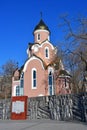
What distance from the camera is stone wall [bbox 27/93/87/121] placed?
2025cm

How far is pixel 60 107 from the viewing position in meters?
22.0

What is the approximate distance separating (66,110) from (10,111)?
22.5 ft

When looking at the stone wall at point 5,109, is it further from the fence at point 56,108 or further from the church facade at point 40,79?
the church facade at point 40,79

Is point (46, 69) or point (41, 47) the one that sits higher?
point (41, 47)

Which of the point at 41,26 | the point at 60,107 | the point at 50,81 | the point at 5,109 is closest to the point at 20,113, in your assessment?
the point at 5,109

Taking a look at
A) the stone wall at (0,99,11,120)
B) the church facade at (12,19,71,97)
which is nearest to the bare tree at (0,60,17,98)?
the church facade at (12,19,71,97)

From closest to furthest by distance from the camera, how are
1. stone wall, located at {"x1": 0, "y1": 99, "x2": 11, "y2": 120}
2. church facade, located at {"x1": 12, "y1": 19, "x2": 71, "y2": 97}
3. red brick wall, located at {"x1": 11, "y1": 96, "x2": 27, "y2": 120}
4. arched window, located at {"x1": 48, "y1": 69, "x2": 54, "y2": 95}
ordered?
red brick wall, located at {"x1": 11, "y1": 96, "x2": 27, "y2": 120} → stone wall, located at {"x1": 0, "y1": 99, "x2": 11, "y2": 120} → arched window, located at {"x1": 48, "y1": 69, "x2": 54, "y2": 95} → church facade, located at {"x1": 12, "y1": 19, "x2": 71, "y2": 97}

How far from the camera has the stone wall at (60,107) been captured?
20.2m

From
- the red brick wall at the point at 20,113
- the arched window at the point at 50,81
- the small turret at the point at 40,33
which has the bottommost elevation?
the red brick wall at the point at 20,113

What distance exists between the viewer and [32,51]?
154 feet

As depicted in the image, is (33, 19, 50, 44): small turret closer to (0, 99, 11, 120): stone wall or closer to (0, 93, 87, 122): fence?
(0, 99, 11, 120): stone wall

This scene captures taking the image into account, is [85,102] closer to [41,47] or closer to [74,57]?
[74,57]

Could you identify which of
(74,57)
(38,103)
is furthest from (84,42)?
(38,103)

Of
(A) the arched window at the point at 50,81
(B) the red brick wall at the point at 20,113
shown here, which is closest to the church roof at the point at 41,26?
(A) the arched window at the point at 50,81
